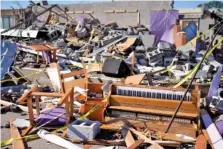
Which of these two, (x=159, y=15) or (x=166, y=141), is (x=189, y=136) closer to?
(x=166, y=141)

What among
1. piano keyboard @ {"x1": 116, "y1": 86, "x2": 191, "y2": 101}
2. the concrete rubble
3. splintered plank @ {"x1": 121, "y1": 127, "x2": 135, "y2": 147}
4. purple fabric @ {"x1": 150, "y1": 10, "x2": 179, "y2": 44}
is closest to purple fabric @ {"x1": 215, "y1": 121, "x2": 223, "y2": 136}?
the concrete rubble

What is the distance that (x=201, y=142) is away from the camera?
4.93 meters

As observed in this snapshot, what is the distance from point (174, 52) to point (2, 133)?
296 inches

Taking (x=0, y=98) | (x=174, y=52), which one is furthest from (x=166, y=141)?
(x=174, y=52)

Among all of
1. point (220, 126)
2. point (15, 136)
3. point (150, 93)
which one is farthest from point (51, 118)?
point (220, 126)

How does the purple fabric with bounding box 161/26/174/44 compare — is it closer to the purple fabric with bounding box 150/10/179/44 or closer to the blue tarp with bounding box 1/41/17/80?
the purple fabric with bounding box 150/10/179/44

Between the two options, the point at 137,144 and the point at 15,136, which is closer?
the point at 137,144

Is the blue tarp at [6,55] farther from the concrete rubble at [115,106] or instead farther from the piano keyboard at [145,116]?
the piano keyboard at [145,116]

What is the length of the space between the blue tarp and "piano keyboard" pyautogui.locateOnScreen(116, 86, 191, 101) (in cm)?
509

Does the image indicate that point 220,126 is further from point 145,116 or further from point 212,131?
point 145,116

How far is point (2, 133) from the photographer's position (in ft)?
19.1

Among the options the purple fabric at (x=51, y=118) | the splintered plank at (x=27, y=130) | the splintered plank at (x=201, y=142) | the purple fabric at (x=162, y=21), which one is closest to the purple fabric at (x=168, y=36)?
the purple fabric at (x=162, y=21)

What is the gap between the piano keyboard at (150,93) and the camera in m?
5.56

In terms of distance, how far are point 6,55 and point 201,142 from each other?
7.21 meters
